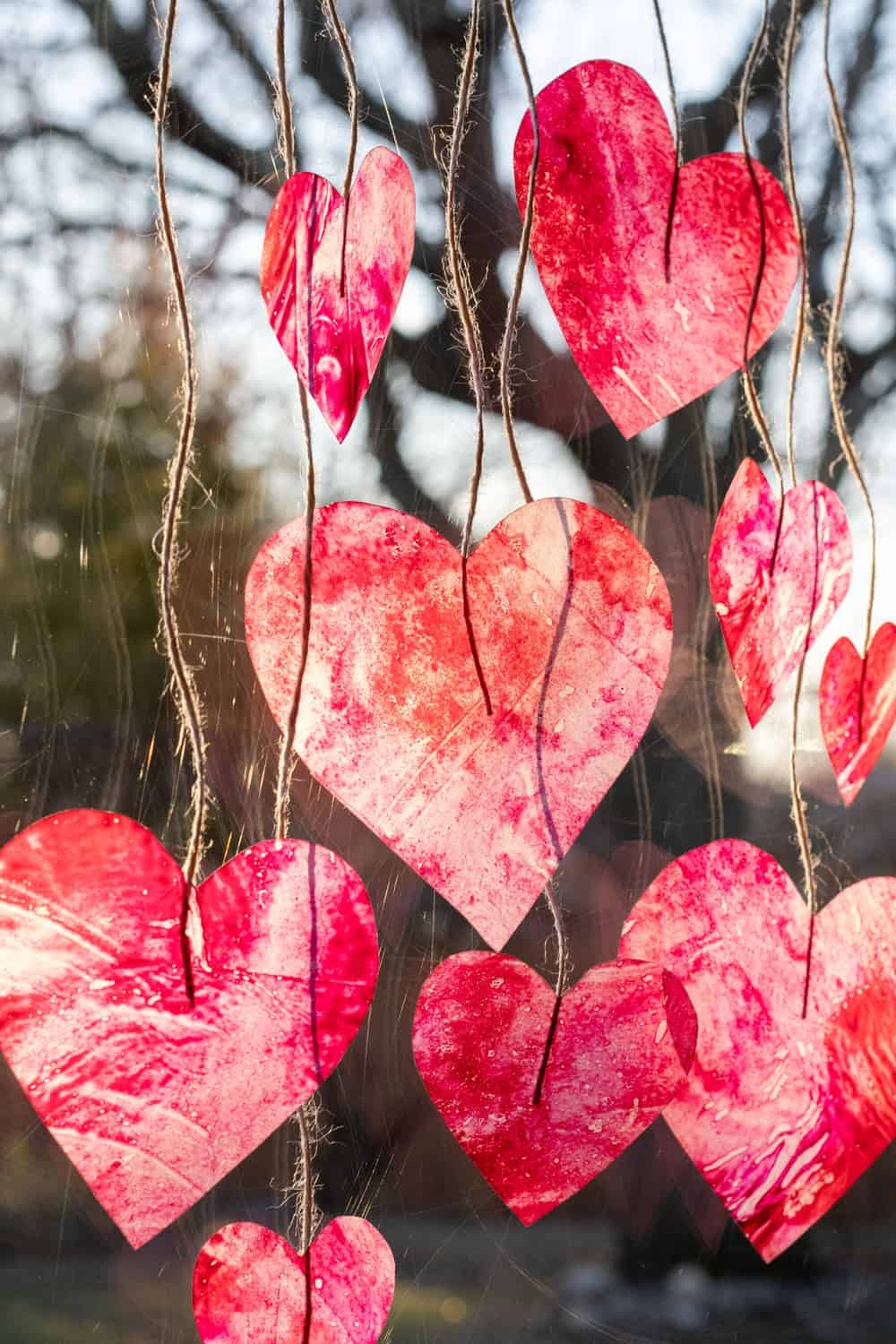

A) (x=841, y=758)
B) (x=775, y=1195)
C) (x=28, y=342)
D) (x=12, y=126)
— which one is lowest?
(x=775, y=1195)

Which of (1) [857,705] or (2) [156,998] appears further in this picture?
(1) [857,705]

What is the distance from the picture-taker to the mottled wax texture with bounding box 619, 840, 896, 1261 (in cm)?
57

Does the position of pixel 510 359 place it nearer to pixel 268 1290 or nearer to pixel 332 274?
pixel 332 274

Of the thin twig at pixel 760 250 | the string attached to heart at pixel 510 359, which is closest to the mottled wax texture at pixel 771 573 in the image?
the thin twig at pixel 760 250

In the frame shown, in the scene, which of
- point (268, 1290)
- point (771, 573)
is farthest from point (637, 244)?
point (268, 1290)

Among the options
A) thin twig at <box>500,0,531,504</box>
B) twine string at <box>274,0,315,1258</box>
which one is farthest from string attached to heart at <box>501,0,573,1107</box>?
twine string at <box>274,0,315,1258</box>

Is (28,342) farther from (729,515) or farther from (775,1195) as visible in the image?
(775,1195)

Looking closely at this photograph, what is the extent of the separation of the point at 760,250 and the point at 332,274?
0.24m

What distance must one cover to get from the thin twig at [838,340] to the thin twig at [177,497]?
0.36 m

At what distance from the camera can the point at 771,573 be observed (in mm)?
588

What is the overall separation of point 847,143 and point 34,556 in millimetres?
503

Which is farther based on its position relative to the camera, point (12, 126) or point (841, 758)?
point (841, 758)

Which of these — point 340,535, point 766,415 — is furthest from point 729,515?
point 340,535

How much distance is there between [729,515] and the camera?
23.0 inches
